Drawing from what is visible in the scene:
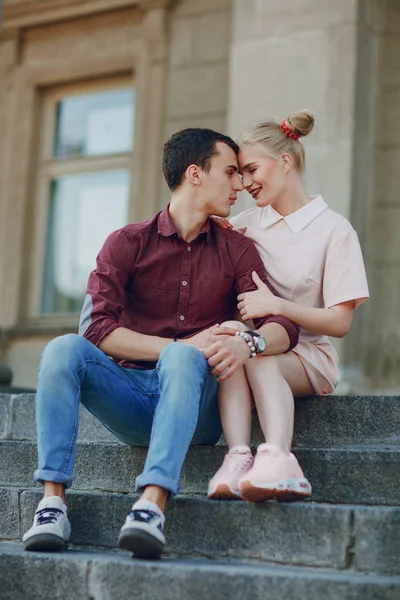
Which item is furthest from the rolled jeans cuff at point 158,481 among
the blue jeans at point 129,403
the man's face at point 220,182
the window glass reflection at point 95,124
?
the window glass reflection at point 95,124

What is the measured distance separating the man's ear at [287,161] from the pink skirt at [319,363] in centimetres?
65

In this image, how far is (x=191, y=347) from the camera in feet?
10.5

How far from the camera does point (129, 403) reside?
11.2 ft

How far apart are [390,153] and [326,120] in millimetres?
601

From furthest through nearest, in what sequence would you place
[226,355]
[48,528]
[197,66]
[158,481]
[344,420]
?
1. [197,66]
2. [344,420]
3. [226,355]
4. [48,528]
5. [158,481]

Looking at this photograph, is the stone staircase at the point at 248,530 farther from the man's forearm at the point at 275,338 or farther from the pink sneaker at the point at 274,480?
the man's forearm at the point at 275,338

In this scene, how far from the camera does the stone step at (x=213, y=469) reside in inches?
128

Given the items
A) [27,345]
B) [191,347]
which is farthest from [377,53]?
[191,347]

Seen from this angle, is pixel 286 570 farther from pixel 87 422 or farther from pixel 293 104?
pixel 293 104

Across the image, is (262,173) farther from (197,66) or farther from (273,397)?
(197,66)

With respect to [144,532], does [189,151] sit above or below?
above

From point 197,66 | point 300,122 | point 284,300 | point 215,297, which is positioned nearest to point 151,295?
point 215,297

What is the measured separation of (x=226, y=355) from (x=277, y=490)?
45cm

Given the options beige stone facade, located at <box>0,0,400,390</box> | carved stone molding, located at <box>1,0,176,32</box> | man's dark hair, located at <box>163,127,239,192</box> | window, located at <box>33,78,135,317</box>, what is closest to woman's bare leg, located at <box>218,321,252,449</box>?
man's dark hair, located at <box>163,127,239,192</box>
